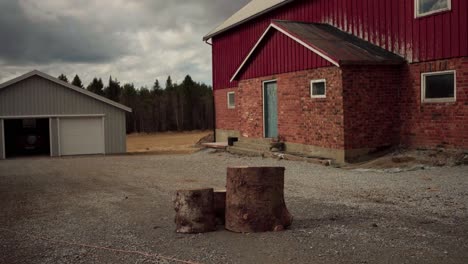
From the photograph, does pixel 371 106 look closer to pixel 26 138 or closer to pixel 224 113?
pixel 224 113

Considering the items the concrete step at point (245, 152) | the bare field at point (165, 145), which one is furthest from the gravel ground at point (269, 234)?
the bare field at point (165, 145)

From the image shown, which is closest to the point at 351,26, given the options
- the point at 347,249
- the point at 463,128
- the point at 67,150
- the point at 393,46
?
the point at 393,46

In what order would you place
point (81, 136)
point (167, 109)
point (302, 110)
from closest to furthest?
1. point (302, 110)
2. point (81, 136)
3. point (167, 109)

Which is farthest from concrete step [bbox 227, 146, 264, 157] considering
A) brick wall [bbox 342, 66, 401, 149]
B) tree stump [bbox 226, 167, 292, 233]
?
tree stump [bbox 226, 167, 292, 233]

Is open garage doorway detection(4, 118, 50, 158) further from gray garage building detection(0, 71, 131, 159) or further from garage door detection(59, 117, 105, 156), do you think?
garage door detection(59, 117, 105, 156)

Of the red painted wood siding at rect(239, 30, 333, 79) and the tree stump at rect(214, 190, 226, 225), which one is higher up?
the red painted wood siding at rect(239, 30, 333, 79)

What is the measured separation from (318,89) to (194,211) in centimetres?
952

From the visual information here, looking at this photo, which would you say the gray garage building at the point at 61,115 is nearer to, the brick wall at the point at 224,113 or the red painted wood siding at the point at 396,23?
the brick wall at the point at 224,113

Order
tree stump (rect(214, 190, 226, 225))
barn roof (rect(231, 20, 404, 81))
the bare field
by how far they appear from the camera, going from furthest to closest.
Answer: the bare field, barn roof (rect(231, 20, 404, 81)), tree stump (rect(214, 190, 226, 225))

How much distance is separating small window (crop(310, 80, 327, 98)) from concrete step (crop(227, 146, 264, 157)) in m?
3.06

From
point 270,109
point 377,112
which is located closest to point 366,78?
point 377,112

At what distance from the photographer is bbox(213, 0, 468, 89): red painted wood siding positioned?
12570 millimetres

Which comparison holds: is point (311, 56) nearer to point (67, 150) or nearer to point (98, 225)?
point (98, 225)

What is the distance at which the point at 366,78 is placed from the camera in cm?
1420
